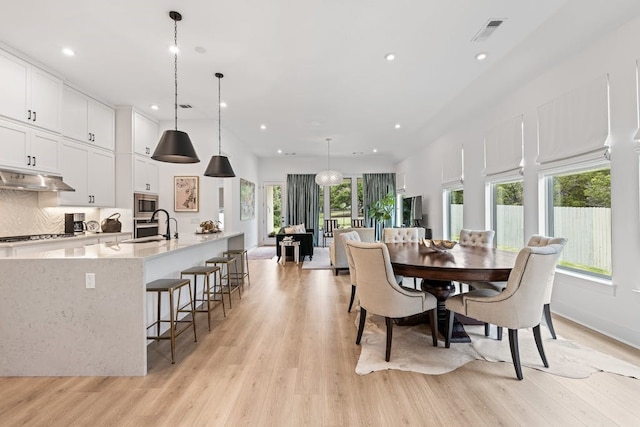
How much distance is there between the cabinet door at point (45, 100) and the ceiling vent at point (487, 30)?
538 cm

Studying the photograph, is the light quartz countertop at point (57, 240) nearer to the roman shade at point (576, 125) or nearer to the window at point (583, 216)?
the roman shade at point (576, 125)

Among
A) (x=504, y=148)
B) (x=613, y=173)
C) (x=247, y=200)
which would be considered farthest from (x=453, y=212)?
(x=247, y=200)

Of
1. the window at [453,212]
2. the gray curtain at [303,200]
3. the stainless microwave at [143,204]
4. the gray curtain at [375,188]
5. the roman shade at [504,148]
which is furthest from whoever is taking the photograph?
the gray curtain at [375,188]

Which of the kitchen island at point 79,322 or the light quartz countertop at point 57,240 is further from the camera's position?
the light quartz countertop at point 57,240

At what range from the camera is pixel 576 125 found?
3.29 m

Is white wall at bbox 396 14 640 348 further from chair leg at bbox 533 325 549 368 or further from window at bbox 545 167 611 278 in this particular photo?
chair leg at bbox 533 325 549 368

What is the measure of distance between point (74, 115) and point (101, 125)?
54 centimetres

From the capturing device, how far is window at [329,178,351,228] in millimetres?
10812

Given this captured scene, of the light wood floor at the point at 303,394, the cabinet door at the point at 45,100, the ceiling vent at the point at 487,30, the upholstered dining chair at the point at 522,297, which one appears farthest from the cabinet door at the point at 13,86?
the upholstered dining chair at the point at 522,297

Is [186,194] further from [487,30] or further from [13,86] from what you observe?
[487,30]

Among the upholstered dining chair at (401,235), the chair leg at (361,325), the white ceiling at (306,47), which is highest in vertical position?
the white ceiling at (306,47)

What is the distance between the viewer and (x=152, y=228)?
592 centimetres

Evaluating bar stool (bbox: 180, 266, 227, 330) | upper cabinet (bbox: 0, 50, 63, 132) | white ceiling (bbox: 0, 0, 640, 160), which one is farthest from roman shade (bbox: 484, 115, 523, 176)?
upper cabinet (bbox: 0, 50, 63, 132)

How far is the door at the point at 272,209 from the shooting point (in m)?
10.6
